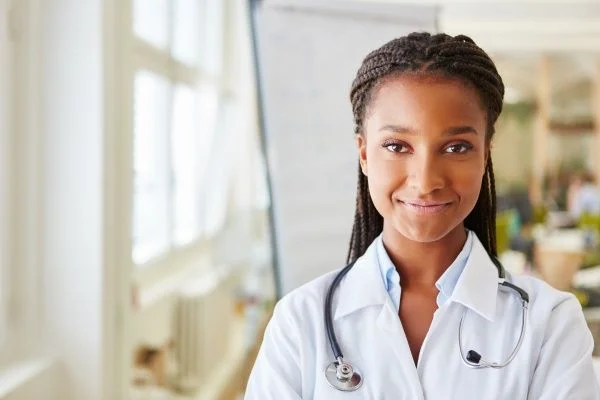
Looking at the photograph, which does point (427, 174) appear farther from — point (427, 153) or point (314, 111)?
point (314, 111)

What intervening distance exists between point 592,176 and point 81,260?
8726 mm

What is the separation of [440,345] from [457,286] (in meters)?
0.08

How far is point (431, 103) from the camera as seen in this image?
0.83m

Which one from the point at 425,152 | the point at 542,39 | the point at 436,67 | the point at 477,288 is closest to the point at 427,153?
the point at 425,152

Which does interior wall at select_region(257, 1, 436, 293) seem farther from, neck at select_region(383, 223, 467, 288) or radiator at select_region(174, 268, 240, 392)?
radiator at select_region(174, 268, 240, 392)

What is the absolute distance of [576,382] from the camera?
0.85 meters

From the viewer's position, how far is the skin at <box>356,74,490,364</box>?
2.69 feet

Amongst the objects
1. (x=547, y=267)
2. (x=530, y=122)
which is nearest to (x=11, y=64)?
(x=547, y=267)

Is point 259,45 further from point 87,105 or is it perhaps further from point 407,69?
point 407,69

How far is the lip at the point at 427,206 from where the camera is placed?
0.83 m

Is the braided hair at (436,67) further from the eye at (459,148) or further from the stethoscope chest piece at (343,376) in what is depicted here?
the stethoscope chest piece at (343,376)

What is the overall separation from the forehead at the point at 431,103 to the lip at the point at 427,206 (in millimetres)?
92

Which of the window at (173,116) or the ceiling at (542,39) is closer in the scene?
the window at (173,116)

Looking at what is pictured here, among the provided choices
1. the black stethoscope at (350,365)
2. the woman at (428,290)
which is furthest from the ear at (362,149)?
the black stethoscope at (350,365)
